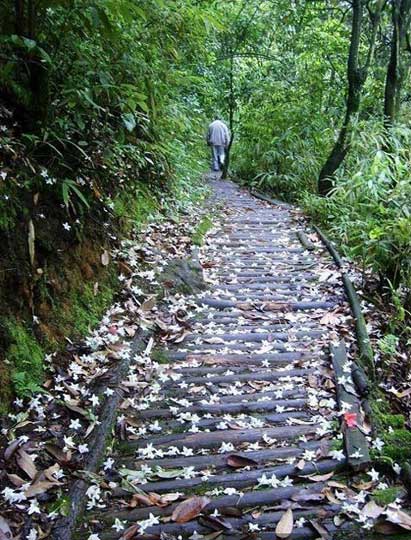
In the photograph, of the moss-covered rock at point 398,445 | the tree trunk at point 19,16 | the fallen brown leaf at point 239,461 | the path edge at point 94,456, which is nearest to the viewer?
the path edge at point 94,456

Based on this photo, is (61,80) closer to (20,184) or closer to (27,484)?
(20,184)

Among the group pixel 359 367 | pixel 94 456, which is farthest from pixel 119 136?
pixel 94 456

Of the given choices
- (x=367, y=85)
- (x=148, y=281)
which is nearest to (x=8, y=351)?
(x=148, y=281)

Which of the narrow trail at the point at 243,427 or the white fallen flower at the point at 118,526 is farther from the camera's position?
the narrow trail at the point at 243,427

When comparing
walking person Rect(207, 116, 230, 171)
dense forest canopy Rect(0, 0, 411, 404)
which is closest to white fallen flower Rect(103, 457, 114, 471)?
dense forest canopy Rect(0, 0, 411, 404)

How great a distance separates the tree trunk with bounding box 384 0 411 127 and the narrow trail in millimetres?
2794

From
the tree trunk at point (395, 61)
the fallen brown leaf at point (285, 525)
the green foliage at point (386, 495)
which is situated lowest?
the fallen brown leaf at point (285, 525)

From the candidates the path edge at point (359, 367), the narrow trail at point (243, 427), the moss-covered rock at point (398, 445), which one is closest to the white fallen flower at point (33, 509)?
the narrow trail at point (243, 427)

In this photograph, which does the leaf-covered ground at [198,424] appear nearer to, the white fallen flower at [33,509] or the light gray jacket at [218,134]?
the white fallen flower at [33,509]

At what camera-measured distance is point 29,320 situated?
3.93 meters

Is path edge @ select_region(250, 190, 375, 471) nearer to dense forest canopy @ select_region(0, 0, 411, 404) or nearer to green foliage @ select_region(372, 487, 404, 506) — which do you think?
green foliage @ select_region(372, 487, 404, 506)

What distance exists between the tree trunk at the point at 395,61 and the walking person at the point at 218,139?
8717 millimetres

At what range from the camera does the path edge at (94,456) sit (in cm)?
288

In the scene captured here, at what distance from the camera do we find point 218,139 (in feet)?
54.0
